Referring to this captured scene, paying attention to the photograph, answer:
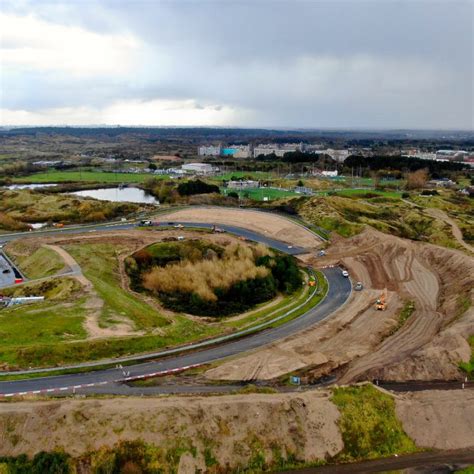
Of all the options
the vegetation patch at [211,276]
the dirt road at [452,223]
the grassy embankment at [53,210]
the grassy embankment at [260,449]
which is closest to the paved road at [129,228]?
the grassy embankment at [53,210]

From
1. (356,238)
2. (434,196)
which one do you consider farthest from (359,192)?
(356,238)

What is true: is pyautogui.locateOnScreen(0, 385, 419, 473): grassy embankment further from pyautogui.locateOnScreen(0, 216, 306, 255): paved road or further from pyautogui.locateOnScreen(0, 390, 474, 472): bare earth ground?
pyautogui.locateOnScreen(0, 216, 306, 255): paved road

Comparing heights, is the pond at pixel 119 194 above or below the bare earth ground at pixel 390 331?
above

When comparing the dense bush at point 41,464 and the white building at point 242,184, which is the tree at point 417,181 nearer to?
the white building at point 242,184

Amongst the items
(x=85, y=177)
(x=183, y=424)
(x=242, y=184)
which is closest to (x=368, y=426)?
(x=183, y=424)

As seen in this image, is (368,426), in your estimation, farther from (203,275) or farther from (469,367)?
(203,275)

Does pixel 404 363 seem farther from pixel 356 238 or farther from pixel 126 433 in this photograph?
pixel 356 238
